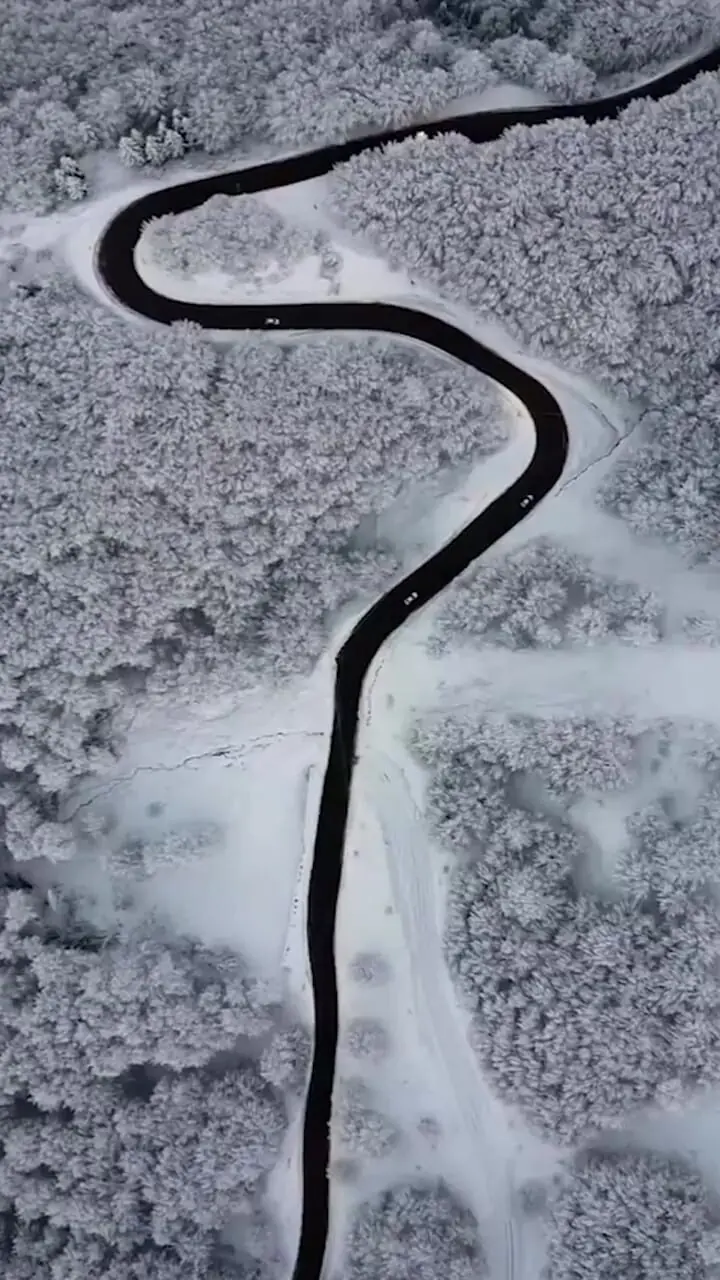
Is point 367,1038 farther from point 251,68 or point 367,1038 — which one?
point 251,68

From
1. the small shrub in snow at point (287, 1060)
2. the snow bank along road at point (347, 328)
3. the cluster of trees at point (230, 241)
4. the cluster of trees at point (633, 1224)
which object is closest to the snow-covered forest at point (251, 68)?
the snow bank along road at point (347, 328)

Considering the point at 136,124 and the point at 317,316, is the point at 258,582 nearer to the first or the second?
the point at 317,316

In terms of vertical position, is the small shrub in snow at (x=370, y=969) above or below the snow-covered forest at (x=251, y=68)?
below

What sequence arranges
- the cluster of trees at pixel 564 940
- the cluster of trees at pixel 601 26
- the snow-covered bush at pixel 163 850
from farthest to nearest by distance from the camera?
the cluster of trees at pixel 601 26 → the snow-covered bush at pixel 163 850 → the cluster of trees at pixel 564 940

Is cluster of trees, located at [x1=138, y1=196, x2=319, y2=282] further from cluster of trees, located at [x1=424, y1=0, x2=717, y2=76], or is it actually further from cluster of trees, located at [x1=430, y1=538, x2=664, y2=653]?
cluster of trees, located at [x1=430, y1=538, x2=664, y2=653]

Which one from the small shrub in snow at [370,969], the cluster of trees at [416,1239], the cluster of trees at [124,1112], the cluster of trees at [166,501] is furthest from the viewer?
the small shrub in snow at [370,969]

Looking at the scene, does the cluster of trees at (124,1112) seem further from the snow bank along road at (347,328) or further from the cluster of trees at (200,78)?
the cluster of trees at (200,78)

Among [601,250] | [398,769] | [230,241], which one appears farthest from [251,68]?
[398,769]

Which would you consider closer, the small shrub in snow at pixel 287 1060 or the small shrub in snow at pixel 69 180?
the small shrub in snow at pixel 287 1060
